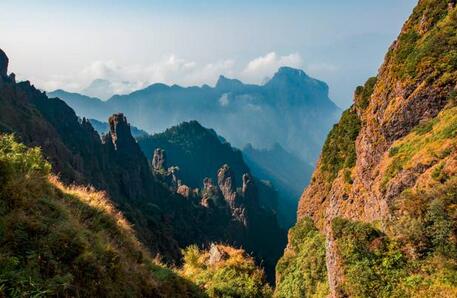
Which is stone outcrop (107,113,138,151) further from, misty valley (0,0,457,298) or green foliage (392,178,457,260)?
green foliage (392,178,457,260)

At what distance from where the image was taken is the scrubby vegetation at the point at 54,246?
8742mm

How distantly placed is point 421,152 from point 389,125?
30.8 ft

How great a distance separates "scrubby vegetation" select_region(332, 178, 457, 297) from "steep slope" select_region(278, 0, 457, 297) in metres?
0.05

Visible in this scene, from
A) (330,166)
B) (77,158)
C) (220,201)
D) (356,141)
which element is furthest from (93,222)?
(220,201)

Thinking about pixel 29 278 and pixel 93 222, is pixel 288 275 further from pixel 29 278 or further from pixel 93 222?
pixel 29 278

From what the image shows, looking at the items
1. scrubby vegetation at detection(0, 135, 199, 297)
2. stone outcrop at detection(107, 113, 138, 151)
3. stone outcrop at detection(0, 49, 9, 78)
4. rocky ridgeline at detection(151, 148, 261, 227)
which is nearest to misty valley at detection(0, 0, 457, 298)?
scrubby vegetation at detection(0, 135, 199, 297)

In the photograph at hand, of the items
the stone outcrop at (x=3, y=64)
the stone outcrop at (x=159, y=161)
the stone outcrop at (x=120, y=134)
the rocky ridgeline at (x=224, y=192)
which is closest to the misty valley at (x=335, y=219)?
the stone outcrop at (x=3, y=64)

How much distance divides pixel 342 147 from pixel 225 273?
38848mm

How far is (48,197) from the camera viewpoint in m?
12.2

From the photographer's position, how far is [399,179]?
29891 mm

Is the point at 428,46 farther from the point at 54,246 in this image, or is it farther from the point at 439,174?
the point at 54,246

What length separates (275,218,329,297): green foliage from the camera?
35.6 m

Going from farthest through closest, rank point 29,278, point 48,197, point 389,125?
point 389,125, point 48,197, point 29,278

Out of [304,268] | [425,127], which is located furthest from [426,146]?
[304,268]
